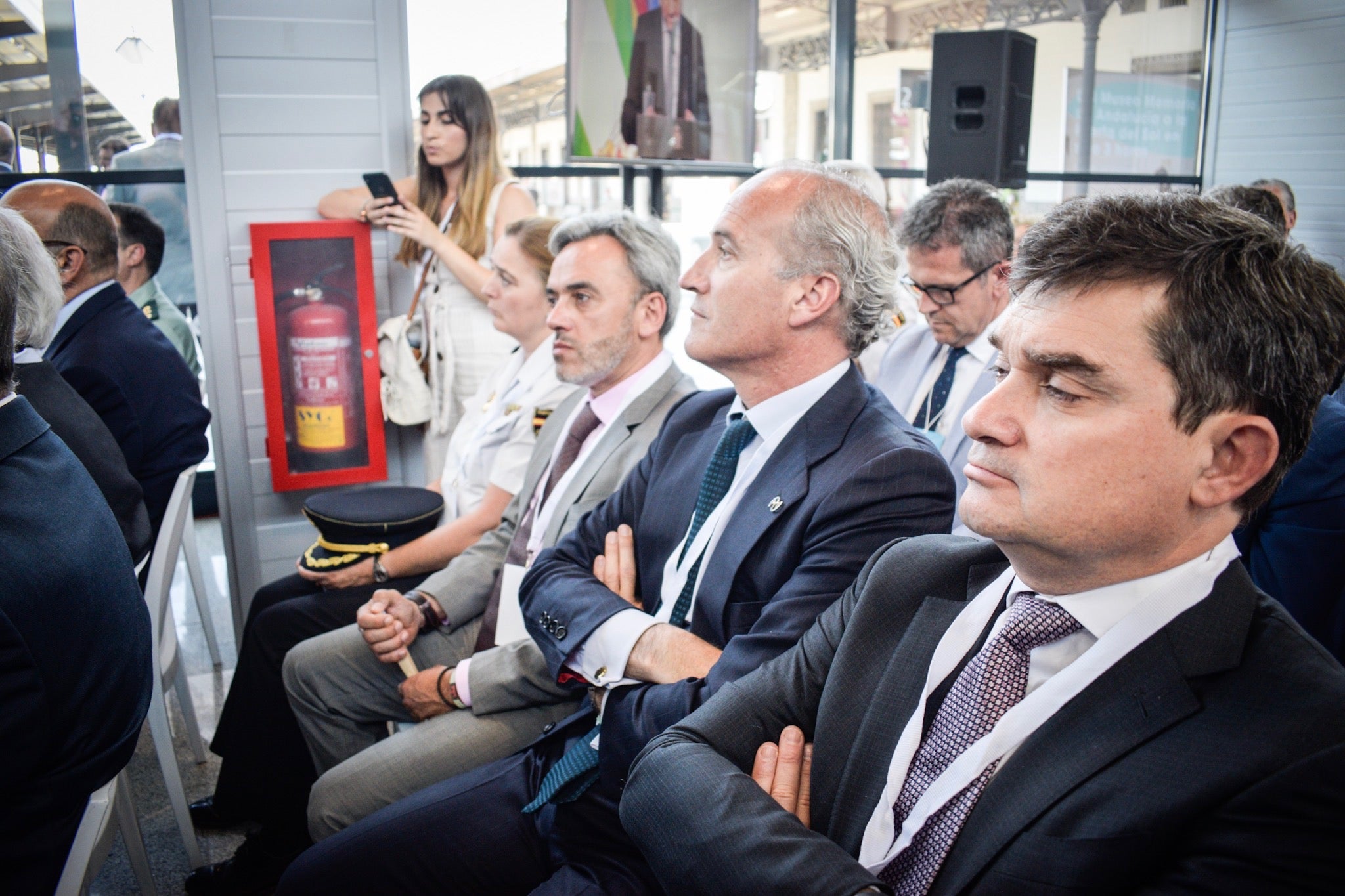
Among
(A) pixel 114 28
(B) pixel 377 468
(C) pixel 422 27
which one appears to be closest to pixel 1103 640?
(B) pixel 377 468

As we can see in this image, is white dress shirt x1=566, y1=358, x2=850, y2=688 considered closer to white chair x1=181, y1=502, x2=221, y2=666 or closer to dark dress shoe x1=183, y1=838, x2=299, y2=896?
dark dress shoe x1=183, y1=838, x2=299, y2=896

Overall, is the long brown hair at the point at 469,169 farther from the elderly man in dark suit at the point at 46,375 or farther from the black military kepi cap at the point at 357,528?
the elderly man in dark suit at the point at 46,375

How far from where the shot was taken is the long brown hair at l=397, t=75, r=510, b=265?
3.59 metres

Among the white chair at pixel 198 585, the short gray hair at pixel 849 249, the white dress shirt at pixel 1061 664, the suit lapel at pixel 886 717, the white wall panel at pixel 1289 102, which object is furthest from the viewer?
the white wall panel at pixel 1289 102

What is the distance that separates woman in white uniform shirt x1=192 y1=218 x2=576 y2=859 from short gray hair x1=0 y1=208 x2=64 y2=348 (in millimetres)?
954

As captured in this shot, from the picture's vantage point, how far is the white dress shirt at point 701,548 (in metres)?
1.65

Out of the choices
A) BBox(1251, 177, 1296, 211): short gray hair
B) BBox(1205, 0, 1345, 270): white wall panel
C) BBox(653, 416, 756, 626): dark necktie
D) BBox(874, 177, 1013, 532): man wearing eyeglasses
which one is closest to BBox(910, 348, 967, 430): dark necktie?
BBox(874, 177, 1013, 532): man wearing eyeglasses

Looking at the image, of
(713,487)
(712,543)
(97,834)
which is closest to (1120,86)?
(713,487)

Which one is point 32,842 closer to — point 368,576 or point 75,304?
point 368,576

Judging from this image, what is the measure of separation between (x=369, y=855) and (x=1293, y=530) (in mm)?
1718

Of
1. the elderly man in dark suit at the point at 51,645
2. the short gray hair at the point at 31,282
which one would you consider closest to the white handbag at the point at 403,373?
the short gray hair at the point at 31,282

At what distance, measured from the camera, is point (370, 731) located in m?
2.34

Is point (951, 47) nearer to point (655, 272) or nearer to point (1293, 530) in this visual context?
point (655, 272)

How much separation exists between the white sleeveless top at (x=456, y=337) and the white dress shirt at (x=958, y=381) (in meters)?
1.58
